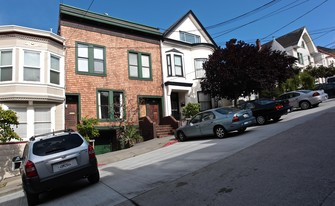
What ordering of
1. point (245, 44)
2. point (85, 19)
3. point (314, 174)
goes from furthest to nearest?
point (245, 44) → point (85, 19) → point (314, 174)

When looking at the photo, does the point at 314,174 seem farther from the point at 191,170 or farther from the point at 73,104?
the point at 73,104

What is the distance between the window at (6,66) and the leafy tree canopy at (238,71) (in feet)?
46.5

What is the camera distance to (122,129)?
55.3ft

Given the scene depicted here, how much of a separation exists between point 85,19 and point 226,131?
1286cm

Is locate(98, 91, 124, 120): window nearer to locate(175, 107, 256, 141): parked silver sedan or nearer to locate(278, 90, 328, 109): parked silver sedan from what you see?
locate(175, 107, 256, 141): parked silver sedan

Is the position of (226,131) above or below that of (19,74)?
below

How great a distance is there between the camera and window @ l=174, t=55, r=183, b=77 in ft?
70.6

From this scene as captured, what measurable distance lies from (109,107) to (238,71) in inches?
416

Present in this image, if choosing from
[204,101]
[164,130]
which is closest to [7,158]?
[164,130]

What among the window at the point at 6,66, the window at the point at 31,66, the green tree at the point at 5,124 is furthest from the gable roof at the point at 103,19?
the green tree at the point at 5,124

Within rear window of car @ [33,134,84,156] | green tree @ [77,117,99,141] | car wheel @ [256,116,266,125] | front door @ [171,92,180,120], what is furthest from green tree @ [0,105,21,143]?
front door @ [171,92,180,120]

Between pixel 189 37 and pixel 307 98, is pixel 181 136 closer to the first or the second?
pixel 307 98

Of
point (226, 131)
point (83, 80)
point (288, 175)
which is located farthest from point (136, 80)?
point (288, 175)

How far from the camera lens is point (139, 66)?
1945 centimetres
